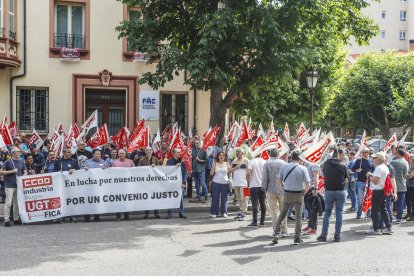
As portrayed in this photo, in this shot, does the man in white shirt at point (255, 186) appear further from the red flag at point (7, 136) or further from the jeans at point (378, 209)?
the red flag at point (7, 136)

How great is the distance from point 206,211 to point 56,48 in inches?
396

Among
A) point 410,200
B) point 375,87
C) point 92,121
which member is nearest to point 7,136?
point 92,121

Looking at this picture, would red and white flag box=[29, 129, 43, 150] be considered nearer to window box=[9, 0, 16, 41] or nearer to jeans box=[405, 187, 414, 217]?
window box=[9, 0, 16, 41]

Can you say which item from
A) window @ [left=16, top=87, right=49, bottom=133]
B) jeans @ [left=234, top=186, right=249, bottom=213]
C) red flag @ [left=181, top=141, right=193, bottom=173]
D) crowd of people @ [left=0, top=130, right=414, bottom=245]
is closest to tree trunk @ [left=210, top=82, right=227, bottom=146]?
crowd of people @ [left=0, top=130, right=414, bottom=245]

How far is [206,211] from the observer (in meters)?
14.7

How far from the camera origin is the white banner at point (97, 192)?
12438mm

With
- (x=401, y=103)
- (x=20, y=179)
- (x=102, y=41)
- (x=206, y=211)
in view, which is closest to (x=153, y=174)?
(x=206, y=211)

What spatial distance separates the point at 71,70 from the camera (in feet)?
69.4

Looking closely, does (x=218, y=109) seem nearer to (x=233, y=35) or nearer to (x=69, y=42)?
(x=233, y=35)

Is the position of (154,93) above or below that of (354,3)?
below

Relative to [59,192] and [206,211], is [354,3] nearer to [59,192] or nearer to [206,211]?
[206,211]

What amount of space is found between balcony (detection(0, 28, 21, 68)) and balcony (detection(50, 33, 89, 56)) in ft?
A: 4.57

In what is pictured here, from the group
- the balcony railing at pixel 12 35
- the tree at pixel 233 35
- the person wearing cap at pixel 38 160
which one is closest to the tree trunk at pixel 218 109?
the tree at pixel 233 35

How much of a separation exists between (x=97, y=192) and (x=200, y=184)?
3.92m
